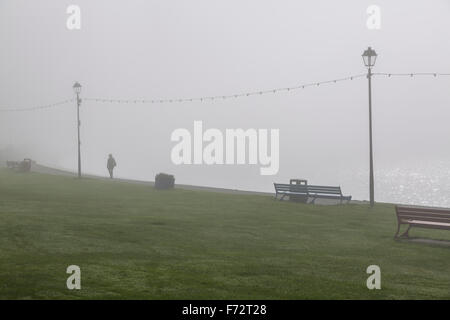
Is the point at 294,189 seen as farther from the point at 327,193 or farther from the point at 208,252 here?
the point at 208,252

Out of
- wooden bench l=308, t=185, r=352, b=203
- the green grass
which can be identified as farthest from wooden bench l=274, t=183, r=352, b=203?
the green grass

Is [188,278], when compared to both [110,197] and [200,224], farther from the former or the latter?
[110,197]

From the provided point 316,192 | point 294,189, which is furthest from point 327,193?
point 294,189

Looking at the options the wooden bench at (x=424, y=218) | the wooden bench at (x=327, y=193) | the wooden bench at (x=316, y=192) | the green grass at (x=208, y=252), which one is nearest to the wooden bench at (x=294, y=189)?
the wooden bench at (x=316, y=192)

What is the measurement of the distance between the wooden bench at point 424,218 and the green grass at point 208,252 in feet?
2.05

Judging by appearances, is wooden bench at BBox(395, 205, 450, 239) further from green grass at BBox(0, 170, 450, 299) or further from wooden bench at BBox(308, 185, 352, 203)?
wooden bench at BBox(308, 185, 352, 203)

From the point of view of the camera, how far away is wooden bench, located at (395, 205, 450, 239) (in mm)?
14891

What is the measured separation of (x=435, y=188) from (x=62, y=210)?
157 m

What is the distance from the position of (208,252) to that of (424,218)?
6.20 meters

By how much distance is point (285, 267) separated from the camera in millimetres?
11477

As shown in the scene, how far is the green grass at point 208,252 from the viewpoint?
9414mm

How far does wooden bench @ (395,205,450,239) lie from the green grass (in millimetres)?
624

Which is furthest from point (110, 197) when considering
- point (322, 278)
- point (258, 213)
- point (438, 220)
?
point (322, 278)

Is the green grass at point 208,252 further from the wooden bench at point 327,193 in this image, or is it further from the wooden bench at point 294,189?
the wooden bench at point 294,189
